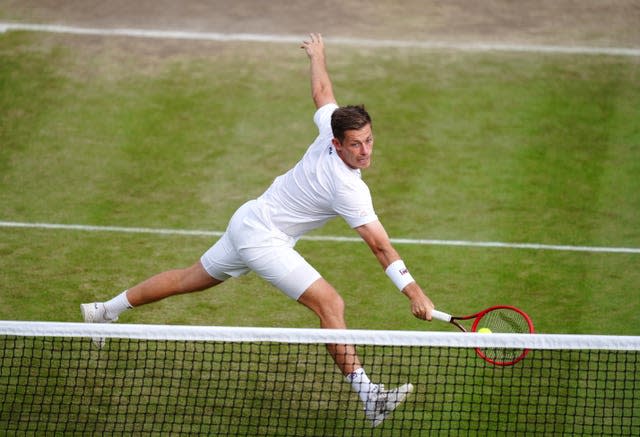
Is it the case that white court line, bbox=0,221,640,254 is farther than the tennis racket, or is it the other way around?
white court line, bbox=0,221,640,254

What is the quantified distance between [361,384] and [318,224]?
1277 mm

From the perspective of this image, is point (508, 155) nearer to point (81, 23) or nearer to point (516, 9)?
point (516, 9)

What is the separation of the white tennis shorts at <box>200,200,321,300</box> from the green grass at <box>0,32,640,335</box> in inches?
57.4

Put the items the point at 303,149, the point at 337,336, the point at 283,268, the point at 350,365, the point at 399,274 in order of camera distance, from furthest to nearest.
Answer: the point at 303,149
the point at 283,268
the point at 350,365
the point at 399,274
the point at 337,336

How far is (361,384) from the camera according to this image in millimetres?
7434

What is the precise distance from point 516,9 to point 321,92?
25.2 feet

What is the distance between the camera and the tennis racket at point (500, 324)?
24.1ft

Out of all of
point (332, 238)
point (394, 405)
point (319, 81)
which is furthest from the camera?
point (332, 238)

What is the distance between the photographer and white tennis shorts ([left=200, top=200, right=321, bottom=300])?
25.0ft

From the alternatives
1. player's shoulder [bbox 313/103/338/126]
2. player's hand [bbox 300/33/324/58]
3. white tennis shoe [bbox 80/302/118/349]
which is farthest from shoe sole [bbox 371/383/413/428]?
player's hand [bbox 300/33/324/58]

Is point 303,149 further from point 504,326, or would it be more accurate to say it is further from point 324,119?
point 504,326

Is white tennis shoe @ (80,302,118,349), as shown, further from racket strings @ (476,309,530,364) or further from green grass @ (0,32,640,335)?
racket strings @ (476,309,530,364)

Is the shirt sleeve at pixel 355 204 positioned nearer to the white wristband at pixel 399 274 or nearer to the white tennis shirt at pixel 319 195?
the white tennis shirt at pixel 319 195

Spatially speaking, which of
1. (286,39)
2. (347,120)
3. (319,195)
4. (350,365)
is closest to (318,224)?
(319,195)
